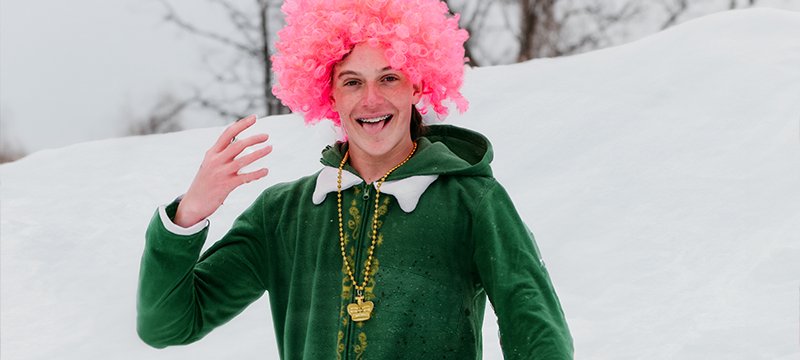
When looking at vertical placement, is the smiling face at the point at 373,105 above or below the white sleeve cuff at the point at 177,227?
above

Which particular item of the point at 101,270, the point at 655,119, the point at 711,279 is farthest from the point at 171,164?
the point at 711,279

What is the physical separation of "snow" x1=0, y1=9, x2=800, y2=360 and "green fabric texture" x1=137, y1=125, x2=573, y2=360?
2327 mm

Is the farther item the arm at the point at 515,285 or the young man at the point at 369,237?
the young man at the point at 369,237

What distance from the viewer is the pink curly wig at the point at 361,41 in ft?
7.37

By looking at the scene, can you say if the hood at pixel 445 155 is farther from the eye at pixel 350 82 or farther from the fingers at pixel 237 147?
the fingers at pixel 237 147

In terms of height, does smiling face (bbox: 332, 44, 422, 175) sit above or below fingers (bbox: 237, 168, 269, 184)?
above

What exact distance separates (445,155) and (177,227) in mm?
611

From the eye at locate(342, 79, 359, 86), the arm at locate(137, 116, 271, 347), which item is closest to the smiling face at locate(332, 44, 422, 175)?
the eye at locate(342, 79, 359, 86)

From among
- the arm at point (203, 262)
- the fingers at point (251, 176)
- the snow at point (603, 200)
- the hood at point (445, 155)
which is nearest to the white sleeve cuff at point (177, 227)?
the arm at point (203, 262)

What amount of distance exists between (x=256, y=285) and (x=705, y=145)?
13.8ft

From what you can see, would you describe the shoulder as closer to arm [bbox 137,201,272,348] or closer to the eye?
arm [bbox 137,201,272,348]

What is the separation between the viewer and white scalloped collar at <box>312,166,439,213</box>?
2137 mm

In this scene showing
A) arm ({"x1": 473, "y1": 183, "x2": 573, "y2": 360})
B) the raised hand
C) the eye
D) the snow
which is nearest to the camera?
arm ({"x1": 473, "y1": 183, "x2": 573, "y2": 360})

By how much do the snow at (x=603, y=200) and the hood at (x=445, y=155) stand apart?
220 centimetres
